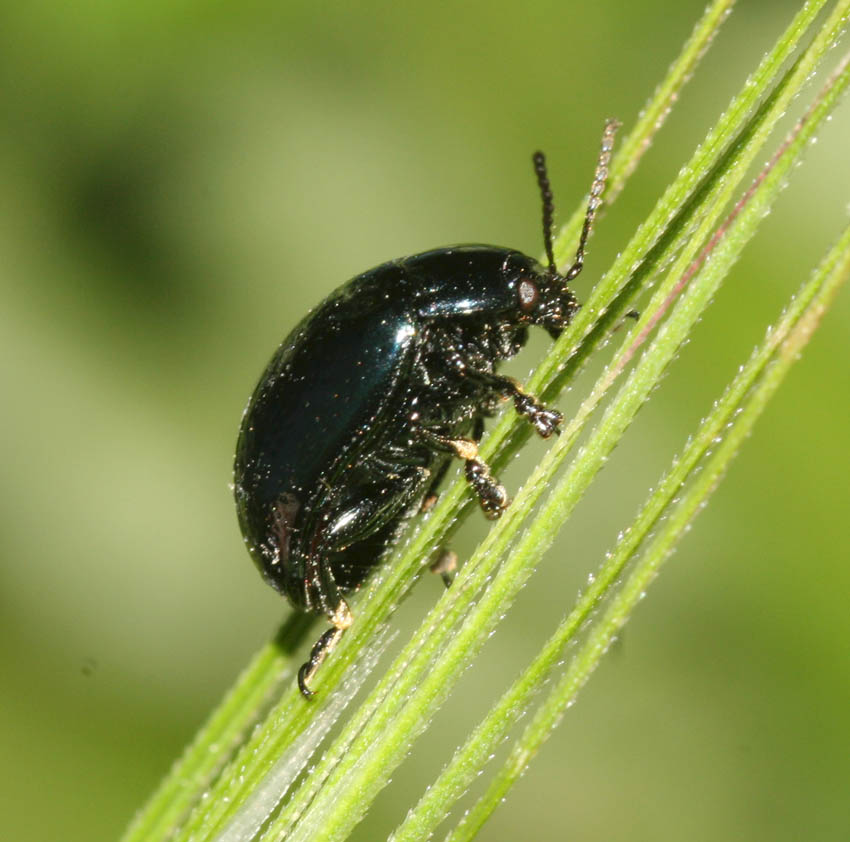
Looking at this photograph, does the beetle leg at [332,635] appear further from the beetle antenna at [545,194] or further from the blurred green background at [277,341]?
the blurred green background at [277,341]

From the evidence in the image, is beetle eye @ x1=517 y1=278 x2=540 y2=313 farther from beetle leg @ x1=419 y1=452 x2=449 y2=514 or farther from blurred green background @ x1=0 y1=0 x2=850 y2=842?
blurred green background @ x1=0 y1=0 x2=850 y2=842

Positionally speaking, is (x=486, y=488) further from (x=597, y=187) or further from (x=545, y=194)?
(x=545, y=194)

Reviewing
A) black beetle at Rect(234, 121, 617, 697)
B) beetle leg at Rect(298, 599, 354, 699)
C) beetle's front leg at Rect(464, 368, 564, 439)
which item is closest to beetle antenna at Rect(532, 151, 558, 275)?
black beetle at Rect(234, 121, 617, 697)

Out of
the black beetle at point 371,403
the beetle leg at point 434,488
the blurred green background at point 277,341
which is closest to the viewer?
the black beetle at point 371,403

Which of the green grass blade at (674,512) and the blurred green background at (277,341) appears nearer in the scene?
the green grass blade at (674,512)

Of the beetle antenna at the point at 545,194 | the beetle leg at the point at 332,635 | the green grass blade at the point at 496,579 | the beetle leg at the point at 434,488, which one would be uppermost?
the beetle antenna at the point at 545,194

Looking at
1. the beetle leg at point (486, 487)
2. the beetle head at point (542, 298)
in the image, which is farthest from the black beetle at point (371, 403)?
the beetle leg at point (486, 487)
